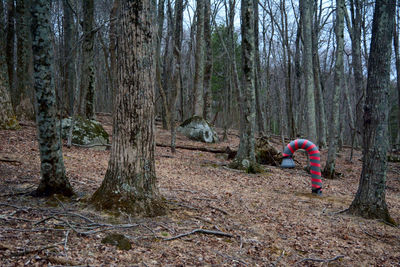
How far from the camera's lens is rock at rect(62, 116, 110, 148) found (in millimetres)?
9578

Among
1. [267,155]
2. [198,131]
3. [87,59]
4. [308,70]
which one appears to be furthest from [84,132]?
[308,70]

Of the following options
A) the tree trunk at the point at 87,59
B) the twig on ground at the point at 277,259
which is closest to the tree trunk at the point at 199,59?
the tree trunk at the point at 87,59

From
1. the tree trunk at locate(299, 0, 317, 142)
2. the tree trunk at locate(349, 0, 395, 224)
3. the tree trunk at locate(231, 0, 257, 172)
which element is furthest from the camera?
the tree trunk at locate(299, 0, 317, 142)

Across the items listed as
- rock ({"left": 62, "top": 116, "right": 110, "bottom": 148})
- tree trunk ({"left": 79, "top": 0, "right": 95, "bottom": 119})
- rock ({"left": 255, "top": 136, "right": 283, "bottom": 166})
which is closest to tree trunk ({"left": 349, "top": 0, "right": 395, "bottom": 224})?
rock ({"left": 255, "top": 136, "right": 283, "bottom": 166})

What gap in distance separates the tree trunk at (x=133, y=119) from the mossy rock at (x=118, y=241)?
68cm

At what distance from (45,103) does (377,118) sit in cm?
563

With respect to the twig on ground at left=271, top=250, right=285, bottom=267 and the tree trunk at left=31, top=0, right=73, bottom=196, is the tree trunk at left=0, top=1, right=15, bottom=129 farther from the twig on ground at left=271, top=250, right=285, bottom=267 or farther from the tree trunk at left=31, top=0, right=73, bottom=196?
the twig on ground at left=271, top=250, right=285, bottom=267

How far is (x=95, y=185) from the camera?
550 centimetres

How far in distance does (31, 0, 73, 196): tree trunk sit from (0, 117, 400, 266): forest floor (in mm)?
305

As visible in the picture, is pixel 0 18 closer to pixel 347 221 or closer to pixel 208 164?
pixel 208 164

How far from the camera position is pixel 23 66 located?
11297mm

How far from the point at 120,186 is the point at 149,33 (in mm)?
2153

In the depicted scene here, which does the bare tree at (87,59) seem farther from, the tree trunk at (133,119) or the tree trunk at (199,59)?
the tree trunk at (133,119)

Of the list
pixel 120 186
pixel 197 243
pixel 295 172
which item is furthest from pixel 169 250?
pixel 295 172
